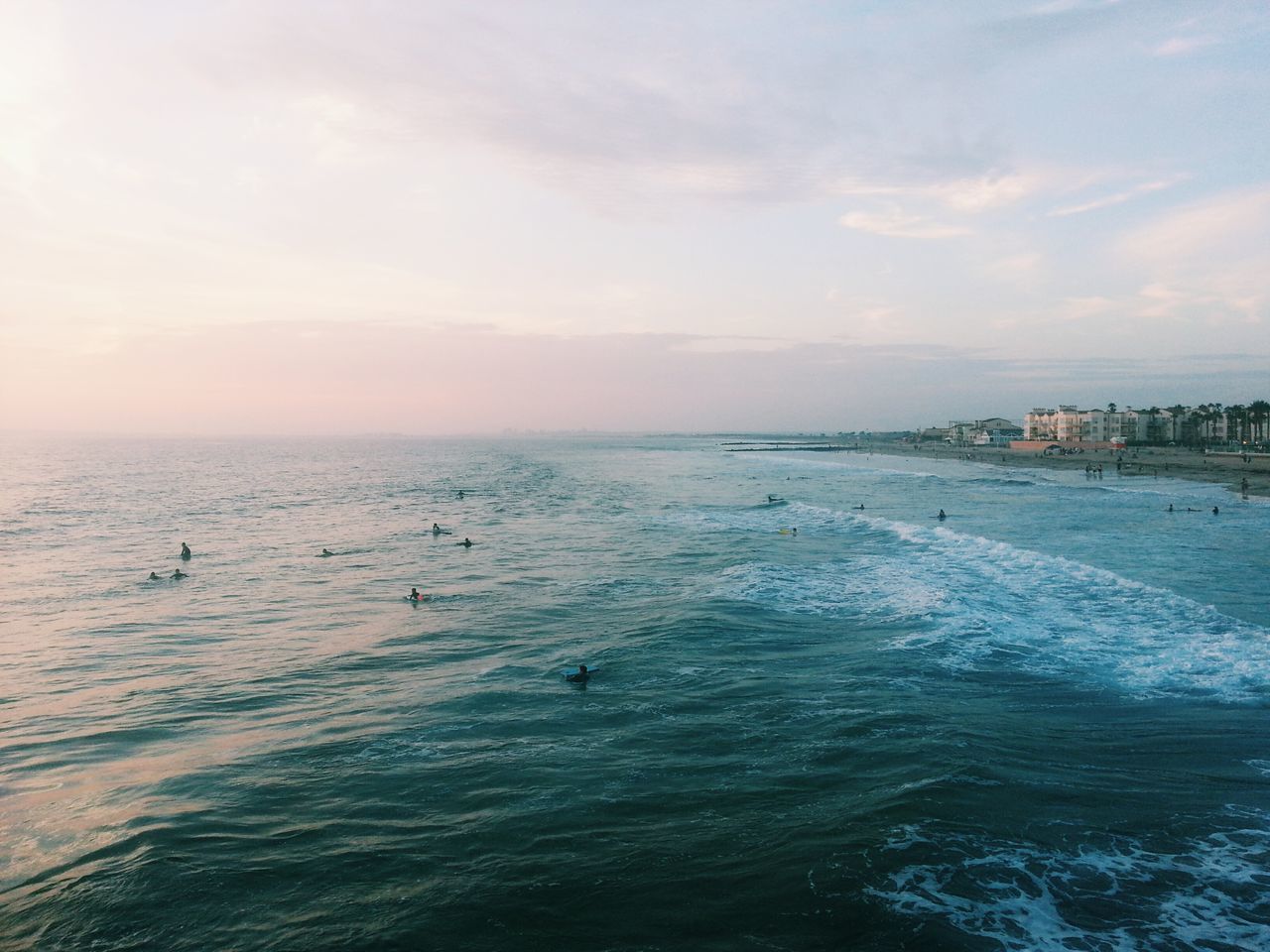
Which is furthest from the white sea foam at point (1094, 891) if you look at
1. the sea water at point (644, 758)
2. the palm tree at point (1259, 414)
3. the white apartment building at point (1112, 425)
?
the white apartment building at point (1112, 425)

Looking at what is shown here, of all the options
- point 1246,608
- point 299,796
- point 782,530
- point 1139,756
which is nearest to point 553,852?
point 299,796

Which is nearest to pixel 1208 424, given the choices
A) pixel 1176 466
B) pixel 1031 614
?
pixel 1176 466

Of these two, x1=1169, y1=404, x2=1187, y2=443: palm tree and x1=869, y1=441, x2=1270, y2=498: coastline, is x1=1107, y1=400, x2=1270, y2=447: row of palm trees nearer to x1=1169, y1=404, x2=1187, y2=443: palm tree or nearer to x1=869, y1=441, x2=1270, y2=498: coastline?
Answer: x1=1169, y1=404, x2=1187, y2=443: palm tree

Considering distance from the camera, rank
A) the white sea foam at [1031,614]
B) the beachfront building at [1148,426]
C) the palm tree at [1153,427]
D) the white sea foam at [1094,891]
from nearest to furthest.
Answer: the white sea foam at [1094,891], the white sea foam at [1031,614], the beachfront building at [1148,426], the palm tree at [1153,427]

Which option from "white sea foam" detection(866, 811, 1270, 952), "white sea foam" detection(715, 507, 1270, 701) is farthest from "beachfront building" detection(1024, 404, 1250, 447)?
"white sea foam" detection(866, 811, 1270, 952)

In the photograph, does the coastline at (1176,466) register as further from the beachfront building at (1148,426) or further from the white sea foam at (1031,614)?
the white sea foam at (1031,614)

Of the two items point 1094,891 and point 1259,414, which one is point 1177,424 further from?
point 1094,891

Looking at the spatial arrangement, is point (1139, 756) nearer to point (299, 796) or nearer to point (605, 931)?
point (605, 931)
